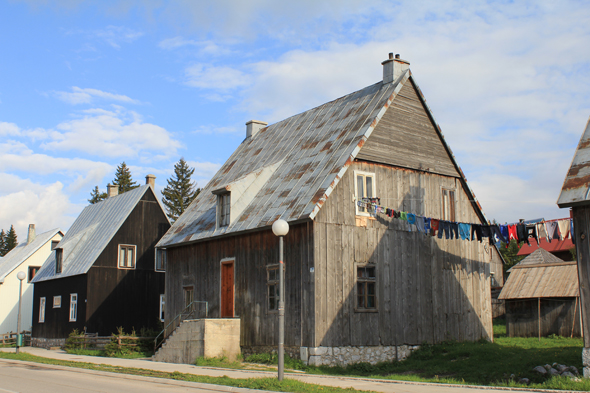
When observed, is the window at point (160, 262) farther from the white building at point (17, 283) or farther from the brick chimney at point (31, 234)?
the brick chimney at point (31, 234)

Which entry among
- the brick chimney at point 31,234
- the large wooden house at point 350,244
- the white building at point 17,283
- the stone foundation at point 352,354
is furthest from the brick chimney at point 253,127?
the brick chimney at point 31,234

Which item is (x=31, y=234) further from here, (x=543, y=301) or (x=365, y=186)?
(x=543, y=301)

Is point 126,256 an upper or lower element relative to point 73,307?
upper

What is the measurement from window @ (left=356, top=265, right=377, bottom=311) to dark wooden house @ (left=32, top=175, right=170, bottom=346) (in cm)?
1508

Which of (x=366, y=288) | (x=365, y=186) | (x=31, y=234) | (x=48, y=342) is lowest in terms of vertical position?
(x=48, y=342)

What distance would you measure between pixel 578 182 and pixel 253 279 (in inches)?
462

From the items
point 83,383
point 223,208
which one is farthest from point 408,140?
point 83,383

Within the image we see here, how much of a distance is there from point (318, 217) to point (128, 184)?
47786 millimetres

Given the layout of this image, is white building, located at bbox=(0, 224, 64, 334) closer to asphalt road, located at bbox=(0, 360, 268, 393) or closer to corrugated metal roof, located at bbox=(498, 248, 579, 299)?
asphalt road, located at bbox=(0, 360, 268, 393)

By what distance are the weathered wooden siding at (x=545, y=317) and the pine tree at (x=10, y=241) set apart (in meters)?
78.8

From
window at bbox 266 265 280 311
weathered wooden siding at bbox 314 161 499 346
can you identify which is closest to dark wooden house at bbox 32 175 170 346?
window at bbox 266 265 280 311

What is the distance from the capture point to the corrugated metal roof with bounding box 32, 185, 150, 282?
3372cm

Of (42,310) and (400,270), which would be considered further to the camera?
(42,310)

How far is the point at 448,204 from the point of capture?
23.2 meters
